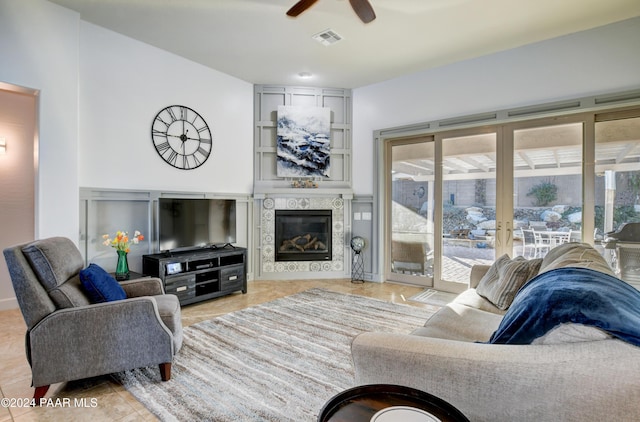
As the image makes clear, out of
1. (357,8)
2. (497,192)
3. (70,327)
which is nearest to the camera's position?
(70,327)

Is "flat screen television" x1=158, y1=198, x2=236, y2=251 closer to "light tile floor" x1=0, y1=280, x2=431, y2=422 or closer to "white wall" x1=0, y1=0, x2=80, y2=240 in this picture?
"white wall" x1=0, y1=0, x2=80, y2=240

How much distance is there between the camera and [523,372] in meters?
1.00

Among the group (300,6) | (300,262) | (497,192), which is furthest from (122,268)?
(497,192)

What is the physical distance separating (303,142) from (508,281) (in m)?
3.54

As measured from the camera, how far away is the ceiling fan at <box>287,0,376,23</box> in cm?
251

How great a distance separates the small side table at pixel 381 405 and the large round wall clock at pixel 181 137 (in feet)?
12.9

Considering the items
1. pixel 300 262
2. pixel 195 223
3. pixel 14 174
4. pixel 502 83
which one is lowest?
pixel 300 262

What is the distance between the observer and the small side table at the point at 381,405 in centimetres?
95

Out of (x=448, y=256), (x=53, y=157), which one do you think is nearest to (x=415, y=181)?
(x=448, y=256)

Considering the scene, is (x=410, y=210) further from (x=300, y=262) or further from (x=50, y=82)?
(x=50, y=82)

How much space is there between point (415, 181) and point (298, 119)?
2063mm

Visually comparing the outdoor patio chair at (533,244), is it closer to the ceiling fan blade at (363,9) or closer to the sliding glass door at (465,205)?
the sliding glass door at (465,205)

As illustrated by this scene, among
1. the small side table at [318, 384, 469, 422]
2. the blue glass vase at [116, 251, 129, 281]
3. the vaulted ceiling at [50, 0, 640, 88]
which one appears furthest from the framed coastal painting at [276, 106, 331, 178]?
the small side table at [318, 384, 469, 422]

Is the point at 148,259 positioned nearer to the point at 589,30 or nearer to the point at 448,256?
the point at 448,256
